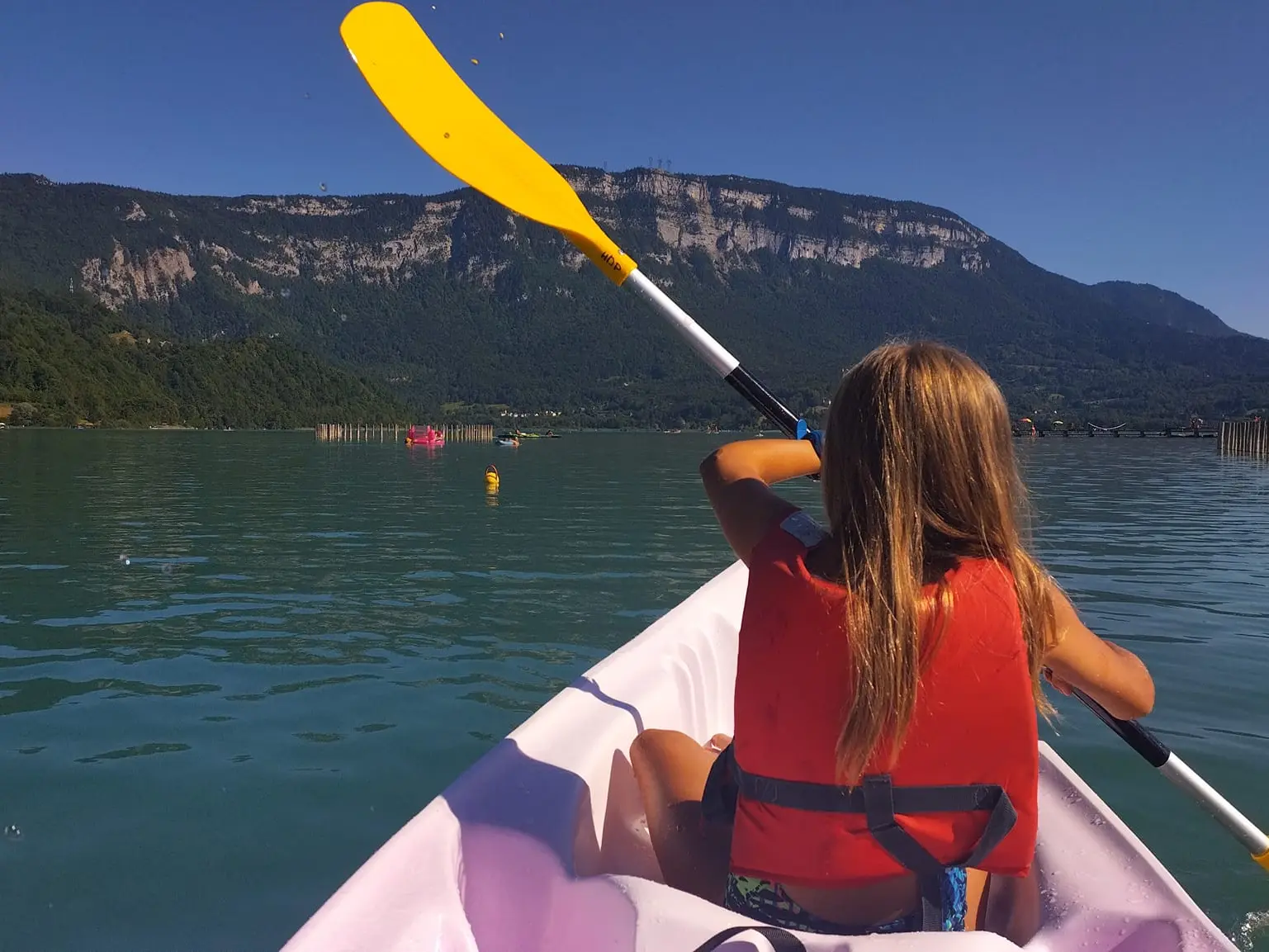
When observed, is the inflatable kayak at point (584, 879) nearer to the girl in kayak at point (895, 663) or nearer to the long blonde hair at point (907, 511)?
the girl in kayak at point (895, 663)

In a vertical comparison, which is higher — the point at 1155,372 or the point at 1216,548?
the point at 1155,372

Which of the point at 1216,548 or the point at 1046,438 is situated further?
the point at 1046,438

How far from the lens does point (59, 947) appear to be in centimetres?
352

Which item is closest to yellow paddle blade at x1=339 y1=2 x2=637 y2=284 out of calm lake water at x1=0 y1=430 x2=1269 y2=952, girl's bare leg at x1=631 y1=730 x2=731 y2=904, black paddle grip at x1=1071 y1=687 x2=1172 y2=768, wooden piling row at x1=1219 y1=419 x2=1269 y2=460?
girl's bare leg at x1=631 y1=730 x2=731 y2=904

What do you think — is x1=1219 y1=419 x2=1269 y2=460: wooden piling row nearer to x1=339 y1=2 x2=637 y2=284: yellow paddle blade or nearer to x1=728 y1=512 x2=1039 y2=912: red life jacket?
x1=339 y1=2 x2=637 y2=284: yellow paddle blade

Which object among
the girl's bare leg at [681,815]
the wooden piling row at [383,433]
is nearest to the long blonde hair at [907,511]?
the girl's bare leg at [681,815]

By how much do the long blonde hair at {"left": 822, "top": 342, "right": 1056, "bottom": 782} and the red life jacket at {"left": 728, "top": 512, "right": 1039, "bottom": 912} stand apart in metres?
0.04

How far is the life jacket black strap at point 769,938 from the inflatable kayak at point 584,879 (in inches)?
0.7

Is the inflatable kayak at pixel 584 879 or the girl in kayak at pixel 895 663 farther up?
the girl in kayak at pixel 895 663

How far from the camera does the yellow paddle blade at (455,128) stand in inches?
157

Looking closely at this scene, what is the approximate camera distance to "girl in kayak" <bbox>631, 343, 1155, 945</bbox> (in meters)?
1.90

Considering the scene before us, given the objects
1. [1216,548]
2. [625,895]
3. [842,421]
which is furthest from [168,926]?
[1216,548]

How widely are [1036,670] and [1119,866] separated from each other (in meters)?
0.98

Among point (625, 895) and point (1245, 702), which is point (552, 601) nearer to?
point (1245, 702)
